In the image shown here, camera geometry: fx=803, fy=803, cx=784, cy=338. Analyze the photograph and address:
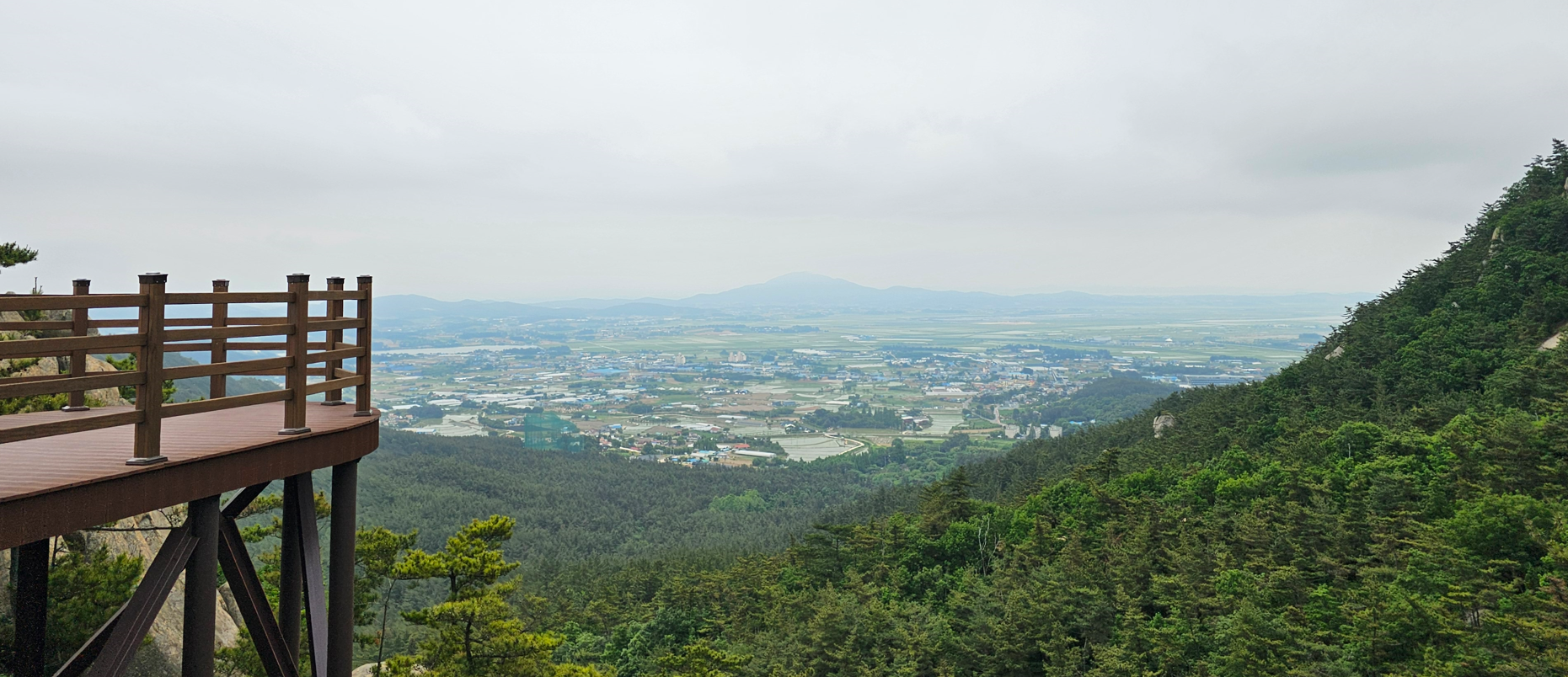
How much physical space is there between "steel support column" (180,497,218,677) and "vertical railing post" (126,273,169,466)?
33 centimetres

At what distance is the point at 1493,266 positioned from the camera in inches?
1213

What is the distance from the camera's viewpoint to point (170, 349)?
2.98 metres

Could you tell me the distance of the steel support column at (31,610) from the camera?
→ 3.47 meters

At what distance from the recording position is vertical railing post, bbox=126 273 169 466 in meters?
2.71

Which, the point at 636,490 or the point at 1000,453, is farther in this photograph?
the point at 1000,453

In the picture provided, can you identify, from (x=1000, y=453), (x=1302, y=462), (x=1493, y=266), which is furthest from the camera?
(x=1000, y=453)

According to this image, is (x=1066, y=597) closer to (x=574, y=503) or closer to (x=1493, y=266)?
(x=1493, y=266)

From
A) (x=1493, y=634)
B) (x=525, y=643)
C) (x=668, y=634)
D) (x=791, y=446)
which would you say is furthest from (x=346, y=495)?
(x=791, y=446)

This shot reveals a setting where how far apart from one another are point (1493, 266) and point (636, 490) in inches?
2419

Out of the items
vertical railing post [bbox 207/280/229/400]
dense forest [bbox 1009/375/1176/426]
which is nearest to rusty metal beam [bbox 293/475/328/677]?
vertical railing post [bbox 207/280/229/400]

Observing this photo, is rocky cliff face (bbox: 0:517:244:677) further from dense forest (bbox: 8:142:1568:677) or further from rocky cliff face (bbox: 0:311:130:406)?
rocky cliff face (bbox: 0:311:130:406)

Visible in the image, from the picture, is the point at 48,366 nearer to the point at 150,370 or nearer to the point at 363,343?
the point at 363,343

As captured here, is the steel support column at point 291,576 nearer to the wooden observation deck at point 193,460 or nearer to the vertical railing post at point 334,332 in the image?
the wooden observation deck at point 193,460

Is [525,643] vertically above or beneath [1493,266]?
beneath
